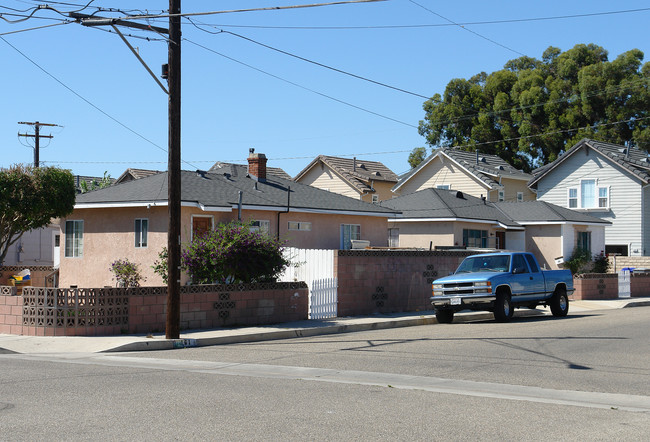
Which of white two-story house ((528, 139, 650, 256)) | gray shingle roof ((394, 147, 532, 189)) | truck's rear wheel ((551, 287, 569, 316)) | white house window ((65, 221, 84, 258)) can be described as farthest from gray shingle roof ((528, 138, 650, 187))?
white house window ((65, 221, 84, 258))

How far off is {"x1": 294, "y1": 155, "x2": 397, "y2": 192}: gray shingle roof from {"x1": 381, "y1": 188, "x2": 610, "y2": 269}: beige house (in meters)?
15.7

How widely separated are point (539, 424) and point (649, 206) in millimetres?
43335

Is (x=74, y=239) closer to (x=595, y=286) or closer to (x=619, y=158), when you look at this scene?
(x=595, y=286)

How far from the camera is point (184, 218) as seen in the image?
26.1 meters

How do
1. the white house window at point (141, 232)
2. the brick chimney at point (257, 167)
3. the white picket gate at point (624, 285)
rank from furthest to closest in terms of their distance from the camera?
the white picket gate at point (624, 285)
the brick chimney at point (257, 167)
the white house window at point (141, 232)

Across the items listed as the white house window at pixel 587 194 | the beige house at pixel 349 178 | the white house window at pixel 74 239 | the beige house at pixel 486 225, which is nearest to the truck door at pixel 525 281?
the beige house at pixel 486 225

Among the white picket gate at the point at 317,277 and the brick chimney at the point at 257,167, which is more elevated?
the brick chimney at the point at 257,167

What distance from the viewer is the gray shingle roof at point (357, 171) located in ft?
194

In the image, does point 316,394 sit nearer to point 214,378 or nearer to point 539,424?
point 214,378

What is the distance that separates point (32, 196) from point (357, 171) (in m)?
39.1

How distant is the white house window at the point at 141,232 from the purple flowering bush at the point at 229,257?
695 cm

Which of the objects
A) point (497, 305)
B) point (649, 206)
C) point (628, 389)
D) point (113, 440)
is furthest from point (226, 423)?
point (649, 206)

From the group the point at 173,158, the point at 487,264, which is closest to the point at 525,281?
the point at 487,264

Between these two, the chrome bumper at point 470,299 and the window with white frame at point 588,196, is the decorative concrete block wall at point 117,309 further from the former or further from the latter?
the window with white frame at point 588,196
